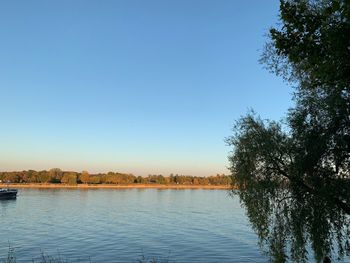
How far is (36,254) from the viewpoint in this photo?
46.9 m

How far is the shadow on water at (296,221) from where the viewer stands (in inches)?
913

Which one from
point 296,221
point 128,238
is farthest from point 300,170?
point 128,238

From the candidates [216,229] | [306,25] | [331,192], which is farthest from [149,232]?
[306,25]

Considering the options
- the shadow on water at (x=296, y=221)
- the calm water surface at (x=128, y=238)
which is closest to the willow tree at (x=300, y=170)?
the shadow on water at (x=296, y=221)

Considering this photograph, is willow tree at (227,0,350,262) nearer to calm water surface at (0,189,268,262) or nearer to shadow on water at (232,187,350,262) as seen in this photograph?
shadow on water at (232,187,350,262)

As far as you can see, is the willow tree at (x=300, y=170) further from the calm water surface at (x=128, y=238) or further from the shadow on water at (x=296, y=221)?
the calm water surface at (x=128, y=238)

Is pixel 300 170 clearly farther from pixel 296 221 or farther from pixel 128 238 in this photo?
pixel 128 238

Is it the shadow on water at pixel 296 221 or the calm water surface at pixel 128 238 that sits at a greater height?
the shadow on water at pixel 296 221

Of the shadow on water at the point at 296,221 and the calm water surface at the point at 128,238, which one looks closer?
the shadow on water at the point at 296,221

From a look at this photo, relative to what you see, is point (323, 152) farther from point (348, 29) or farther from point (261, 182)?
point (348, 29)

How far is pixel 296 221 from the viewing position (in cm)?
2394

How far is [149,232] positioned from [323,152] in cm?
4686

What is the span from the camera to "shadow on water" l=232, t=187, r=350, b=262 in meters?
23.2

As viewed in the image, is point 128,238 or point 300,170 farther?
point 128,238
